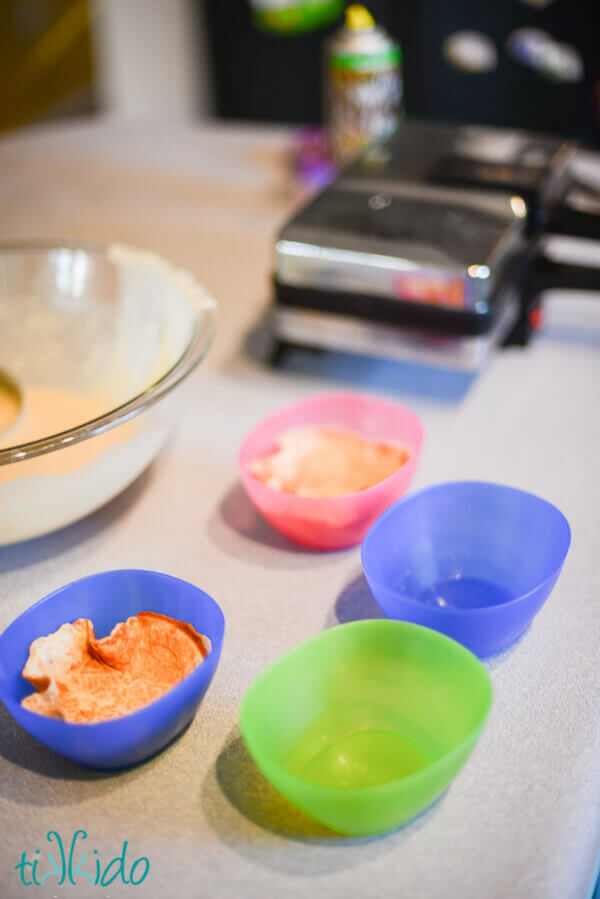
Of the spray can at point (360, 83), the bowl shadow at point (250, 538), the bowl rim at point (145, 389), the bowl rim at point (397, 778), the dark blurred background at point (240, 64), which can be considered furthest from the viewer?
the dark blurred background at point (240, 64)

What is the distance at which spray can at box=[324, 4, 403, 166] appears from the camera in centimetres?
111

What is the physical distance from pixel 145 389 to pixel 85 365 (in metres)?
0.17

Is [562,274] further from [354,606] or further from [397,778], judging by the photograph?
[397,778]

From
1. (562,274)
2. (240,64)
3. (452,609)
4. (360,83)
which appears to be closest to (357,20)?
(360,83)

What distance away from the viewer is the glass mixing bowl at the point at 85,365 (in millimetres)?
604

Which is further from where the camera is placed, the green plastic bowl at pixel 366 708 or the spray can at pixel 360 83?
the spray can at pixel 360 83

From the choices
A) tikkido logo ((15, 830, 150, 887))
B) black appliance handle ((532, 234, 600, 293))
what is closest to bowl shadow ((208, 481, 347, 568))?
tikkido logo ((15, 830, 150, 887))

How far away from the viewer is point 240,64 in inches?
99.7

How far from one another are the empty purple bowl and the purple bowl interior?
0.12m

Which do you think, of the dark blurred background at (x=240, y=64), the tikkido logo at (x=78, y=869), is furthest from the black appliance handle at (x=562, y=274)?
the dark blurred background at (x=240, y=64)

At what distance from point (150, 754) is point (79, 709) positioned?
2.0 inches

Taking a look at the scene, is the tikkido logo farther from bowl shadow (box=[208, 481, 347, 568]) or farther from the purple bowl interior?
bowl shadow (box=[208, 481, 347, 568])

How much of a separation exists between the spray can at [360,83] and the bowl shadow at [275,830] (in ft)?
2.74

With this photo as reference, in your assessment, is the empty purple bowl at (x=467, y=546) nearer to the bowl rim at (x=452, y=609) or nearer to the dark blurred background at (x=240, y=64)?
the bowl rim at (x=452, y=609)
